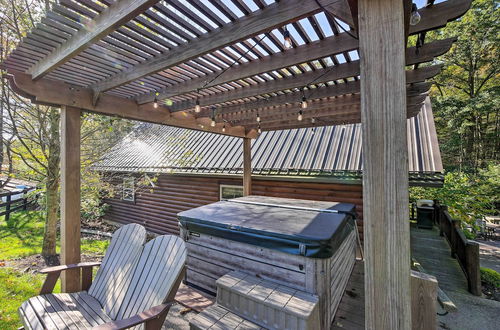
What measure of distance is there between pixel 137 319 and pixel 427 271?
5234 mm

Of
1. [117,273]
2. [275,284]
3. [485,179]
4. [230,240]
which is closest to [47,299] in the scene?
[117,273]

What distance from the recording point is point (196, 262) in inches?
128

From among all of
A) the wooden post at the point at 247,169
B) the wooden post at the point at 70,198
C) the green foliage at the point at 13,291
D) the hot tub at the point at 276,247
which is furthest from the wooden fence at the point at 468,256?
the green foliage at the point at 13,291

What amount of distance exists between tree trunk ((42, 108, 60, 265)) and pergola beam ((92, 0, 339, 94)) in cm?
360

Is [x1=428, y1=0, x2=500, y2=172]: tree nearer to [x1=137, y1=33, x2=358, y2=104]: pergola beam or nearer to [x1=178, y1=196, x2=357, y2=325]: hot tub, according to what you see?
[x1=178, y1=196, x2=357, y2=325]: hot tub

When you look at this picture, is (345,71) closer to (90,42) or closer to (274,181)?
(90,42)

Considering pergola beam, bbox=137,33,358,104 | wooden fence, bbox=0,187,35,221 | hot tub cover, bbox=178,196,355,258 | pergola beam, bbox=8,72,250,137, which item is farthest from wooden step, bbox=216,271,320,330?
wooden fence, bbox=0,187,35,221

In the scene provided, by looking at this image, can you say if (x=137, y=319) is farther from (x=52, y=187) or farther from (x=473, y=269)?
(x=473, y=269)

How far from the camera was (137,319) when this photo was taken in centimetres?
179

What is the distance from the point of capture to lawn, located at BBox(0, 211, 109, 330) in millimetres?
2966

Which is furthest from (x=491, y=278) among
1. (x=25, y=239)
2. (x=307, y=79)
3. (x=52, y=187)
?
(x=25, y=239)

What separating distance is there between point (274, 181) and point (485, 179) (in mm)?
13241

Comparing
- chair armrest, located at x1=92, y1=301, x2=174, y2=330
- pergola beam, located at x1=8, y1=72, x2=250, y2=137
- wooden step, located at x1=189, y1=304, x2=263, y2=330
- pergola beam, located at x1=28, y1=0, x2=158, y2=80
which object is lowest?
wooden step, located at x1=189, y1=304, x2=263, y2=330

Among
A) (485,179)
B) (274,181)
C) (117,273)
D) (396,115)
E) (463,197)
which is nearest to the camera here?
(396,115)
